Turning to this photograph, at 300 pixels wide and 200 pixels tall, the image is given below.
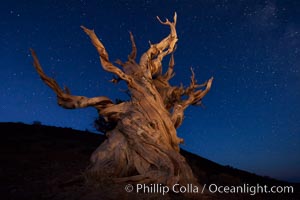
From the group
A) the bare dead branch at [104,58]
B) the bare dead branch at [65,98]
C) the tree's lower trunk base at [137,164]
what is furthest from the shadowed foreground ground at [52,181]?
the bare dead branch at [104,58]

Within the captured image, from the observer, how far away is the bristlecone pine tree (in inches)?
343

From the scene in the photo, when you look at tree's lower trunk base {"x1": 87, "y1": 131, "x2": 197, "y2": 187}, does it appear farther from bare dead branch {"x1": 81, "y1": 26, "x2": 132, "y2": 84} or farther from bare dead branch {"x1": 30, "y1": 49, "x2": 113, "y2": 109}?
bare dead branch {"x1": 81, "y1": 26, "x2": 132, "y2": 84}

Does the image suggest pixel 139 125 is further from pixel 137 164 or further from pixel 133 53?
pixel 133 53

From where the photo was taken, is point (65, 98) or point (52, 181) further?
point (65, 98)

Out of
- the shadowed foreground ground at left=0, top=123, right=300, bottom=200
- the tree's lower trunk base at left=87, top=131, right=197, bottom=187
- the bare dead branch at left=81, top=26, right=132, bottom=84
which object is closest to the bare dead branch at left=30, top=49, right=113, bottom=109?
the bare dead branch at left=81, top=26, right=132, bottom=84

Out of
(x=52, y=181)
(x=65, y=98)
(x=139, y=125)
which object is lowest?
(x=52, y=181)

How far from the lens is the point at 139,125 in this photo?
9.27 meters

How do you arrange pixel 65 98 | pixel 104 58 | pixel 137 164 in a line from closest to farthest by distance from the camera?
pixel 137 164 → pixel 65 98 → pixel 104 58

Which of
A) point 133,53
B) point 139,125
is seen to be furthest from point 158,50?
point 139,125

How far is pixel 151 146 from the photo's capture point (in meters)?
9.02

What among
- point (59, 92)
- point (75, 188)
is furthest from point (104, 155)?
point (59, 92)

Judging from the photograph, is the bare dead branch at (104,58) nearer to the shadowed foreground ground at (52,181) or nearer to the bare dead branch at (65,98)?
the bare dead branch at (65,98)

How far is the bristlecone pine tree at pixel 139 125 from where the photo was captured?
343 inches

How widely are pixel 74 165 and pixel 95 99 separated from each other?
361cm
